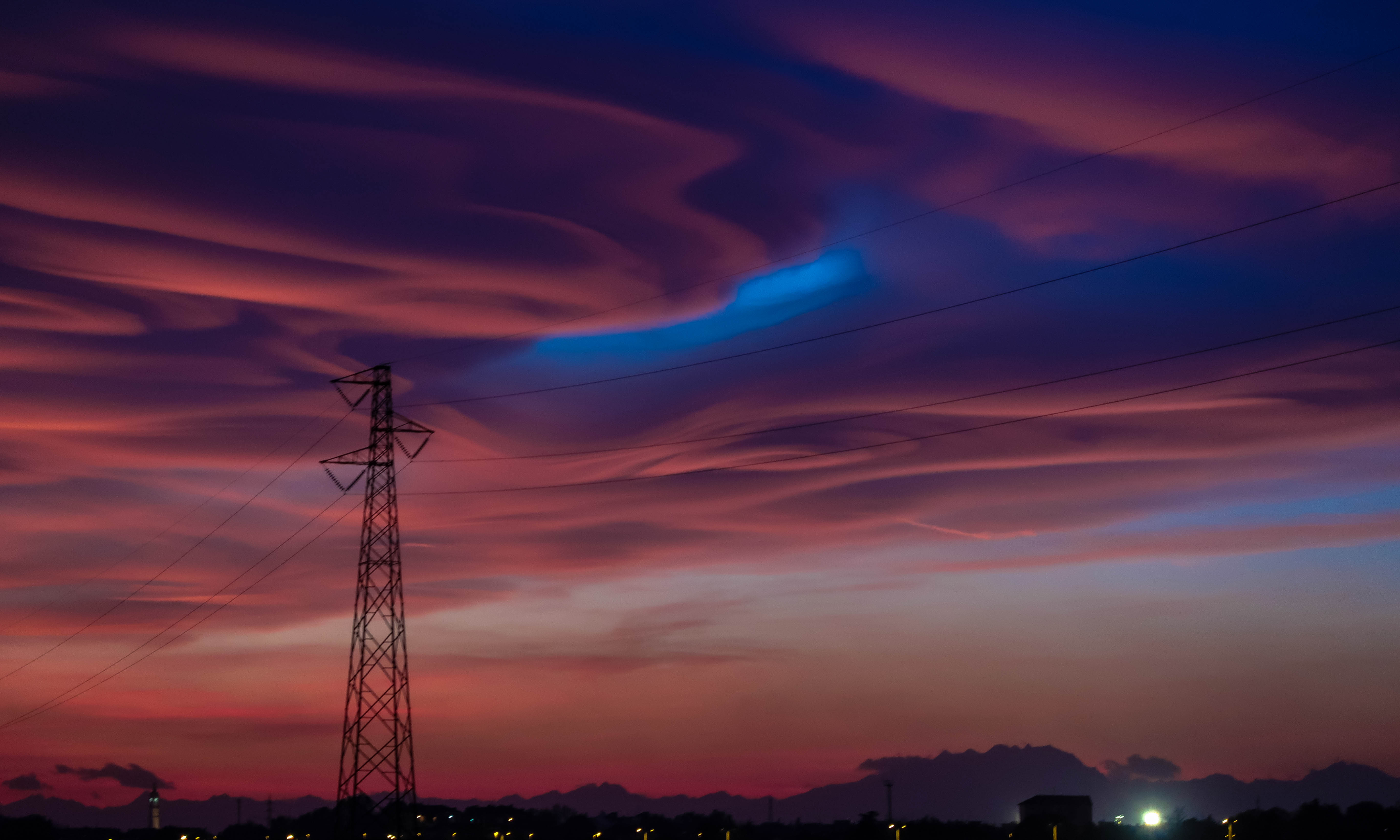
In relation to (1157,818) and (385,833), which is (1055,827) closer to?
(1157,818)

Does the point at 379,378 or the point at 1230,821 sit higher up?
the point at 379,378

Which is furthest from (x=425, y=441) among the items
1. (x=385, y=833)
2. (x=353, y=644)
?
(x=385, y=833)

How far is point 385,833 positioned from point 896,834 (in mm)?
108050

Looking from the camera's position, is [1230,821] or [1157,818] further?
[1230,821]

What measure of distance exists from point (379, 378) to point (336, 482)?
29.5 ft

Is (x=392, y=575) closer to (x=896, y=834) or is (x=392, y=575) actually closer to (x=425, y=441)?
(x=425, y=441)

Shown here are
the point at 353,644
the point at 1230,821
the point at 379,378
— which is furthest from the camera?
the point at 1230,821

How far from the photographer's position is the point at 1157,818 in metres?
104

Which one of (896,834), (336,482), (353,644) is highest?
(336,482)

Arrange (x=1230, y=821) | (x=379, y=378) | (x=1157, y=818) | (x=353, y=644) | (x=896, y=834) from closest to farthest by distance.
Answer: (x=353, y=644) → (x=379, y=378) → (x=1157, y=818) → (x=1230, y=821) → (x=896, y=834)

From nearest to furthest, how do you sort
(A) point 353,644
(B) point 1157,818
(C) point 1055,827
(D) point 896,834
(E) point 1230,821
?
(A) point 353,644 → (B) point 1157,818 → (E) point 1230,821 → (C) point 1055,827 → (D) point 896,834

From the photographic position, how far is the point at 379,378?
311 ft

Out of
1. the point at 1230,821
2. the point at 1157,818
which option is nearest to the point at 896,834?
the point at 1230,821


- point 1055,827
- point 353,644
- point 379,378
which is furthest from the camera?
point 1055,827
